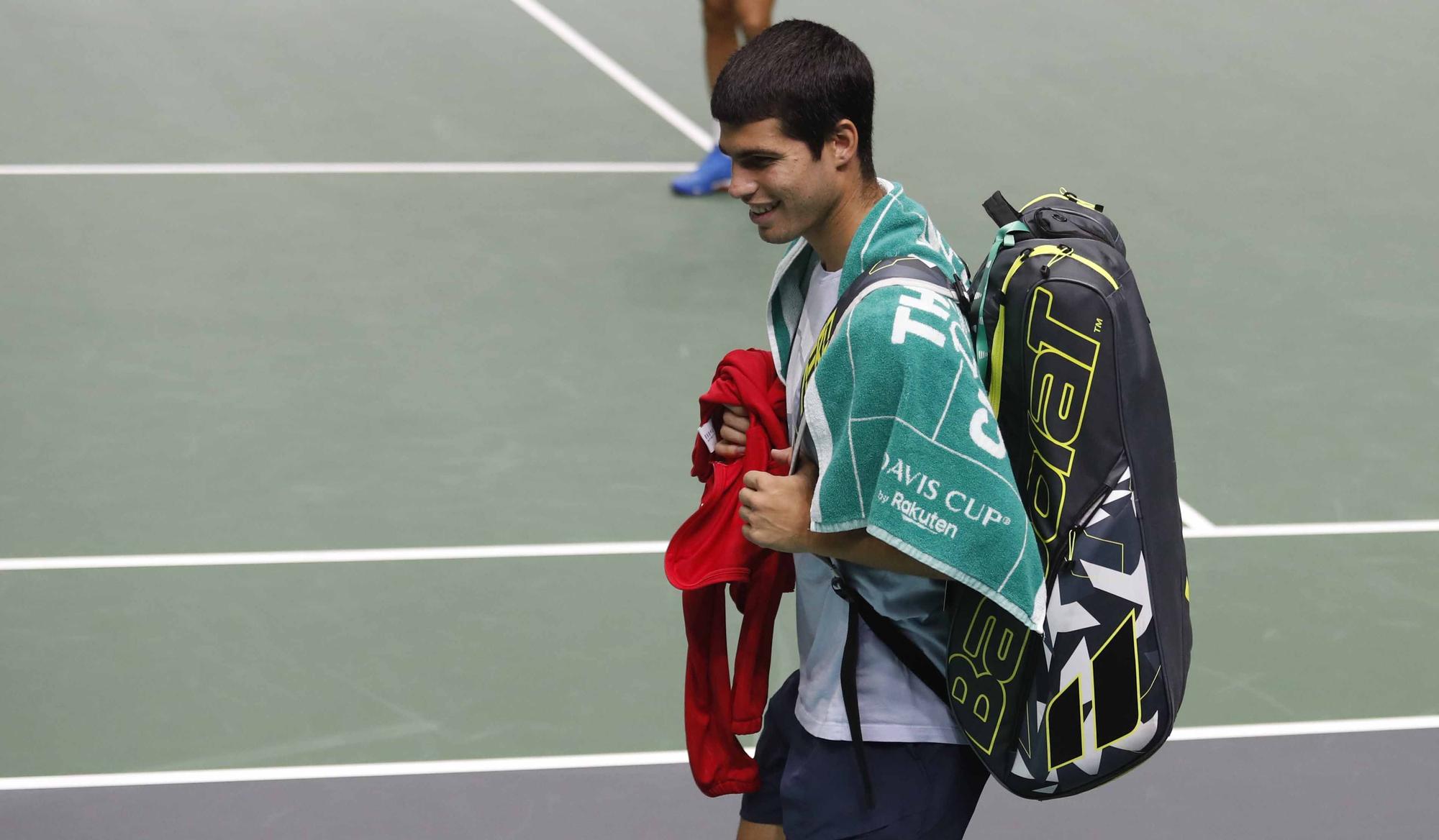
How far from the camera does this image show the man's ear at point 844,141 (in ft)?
8.55

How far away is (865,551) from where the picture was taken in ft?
8.21

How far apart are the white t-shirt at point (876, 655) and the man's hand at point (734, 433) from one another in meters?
0.10

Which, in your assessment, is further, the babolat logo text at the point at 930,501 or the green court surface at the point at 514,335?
the green court surface at the point at 514,335

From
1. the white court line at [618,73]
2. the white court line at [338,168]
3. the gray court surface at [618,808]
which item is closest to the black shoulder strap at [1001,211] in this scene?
the gray court surface at [618,808]

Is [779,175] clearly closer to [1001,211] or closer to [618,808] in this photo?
[1001,211]

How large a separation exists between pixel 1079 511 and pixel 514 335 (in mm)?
4771

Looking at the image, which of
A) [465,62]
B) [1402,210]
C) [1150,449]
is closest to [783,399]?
[1150,449]

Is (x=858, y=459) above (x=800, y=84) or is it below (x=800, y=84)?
below

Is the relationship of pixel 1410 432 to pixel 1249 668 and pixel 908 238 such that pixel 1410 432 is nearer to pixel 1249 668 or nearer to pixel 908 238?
pixel 1249 668

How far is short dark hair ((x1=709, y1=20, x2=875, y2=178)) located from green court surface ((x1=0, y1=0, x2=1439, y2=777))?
7.66ft

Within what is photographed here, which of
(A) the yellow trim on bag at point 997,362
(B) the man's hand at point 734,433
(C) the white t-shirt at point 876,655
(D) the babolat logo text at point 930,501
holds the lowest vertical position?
(C) the white t-shirt at point 876,655

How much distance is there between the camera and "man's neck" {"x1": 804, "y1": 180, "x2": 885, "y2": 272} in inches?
105

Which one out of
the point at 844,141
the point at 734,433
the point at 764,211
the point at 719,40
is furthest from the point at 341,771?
the point at 719,40

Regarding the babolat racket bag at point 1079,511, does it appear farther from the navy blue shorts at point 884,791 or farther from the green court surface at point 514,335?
the green court surface at point 514,335
